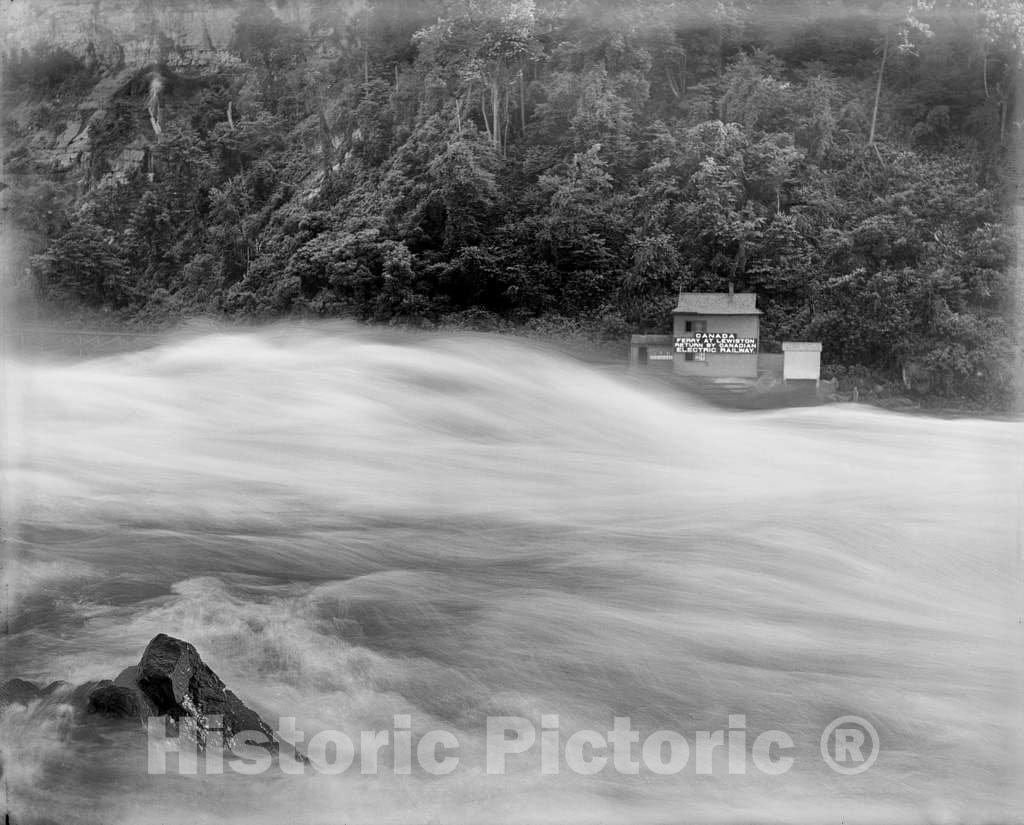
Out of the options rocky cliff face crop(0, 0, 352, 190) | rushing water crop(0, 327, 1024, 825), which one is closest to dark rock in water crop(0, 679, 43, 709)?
rushing water crop(0, 327, 1024, 825)

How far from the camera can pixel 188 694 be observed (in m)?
2.03

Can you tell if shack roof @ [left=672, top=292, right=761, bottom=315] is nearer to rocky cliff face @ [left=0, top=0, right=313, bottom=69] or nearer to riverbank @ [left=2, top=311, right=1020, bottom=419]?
riverbank @ [left=2, top=311, right=1020, bottom=419]

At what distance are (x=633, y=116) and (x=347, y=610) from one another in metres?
1.50

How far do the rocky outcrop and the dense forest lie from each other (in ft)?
3.08

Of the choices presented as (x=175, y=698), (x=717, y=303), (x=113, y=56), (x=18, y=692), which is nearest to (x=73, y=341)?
(x=113, y=56)

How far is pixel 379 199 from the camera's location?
7.87 feet

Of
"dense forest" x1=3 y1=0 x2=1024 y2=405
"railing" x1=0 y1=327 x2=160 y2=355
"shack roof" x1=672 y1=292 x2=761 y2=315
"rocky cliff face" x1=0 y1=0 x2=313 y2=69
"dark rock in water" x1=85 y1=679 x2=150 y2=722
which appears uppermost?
"rocky cliff face" x1=0 y1=0 x2=313 y2=69

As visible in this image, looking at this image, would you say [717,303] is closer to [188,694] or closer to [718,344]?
[718,344]

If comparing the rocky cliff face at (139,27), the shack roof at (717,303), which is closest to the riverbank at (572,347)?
the shack roof at (717,303)

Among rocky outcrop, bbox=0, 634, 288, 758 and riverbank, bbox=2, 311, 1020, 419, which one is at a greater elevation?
riverbank, bbox=2, 311, 1020, 419

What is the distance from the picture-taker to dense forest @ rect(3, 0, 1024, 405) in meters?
2.31

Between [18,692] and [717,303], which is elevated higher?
[717,303]

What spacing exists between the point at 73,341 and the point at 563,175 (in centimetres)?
144

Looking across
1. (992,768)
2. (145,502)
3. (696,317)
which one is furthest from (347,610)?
(992,768)
